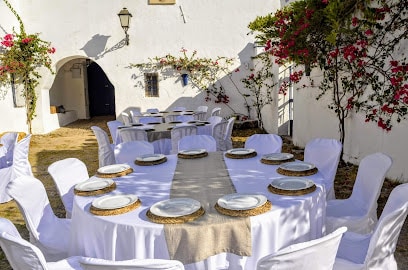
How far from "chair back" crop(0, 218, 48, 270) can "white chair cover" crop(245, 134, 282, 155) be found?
8.98ft

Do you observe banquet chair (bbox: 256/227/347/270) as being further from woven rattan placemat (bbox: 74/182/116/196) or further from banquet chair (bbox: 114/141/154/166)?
banquet chair (bbox: 114/141/154/166)

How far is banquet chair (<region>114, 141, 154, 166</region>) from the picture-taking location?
3.85 metres

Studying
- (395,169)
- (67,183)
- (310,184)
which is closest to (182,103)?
(395,169)

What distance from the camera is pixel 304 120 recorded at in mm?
7324

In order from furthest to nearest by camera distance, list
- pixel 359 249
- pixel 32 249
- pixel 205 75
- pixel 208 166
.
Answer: pixel 205 75
pixel 208 166
pixel 359 249
pixel 32 249

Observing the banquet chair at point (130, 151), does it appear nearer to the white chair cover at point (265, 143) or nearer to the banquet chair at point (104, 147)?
the white chair cover at point (265, 143)

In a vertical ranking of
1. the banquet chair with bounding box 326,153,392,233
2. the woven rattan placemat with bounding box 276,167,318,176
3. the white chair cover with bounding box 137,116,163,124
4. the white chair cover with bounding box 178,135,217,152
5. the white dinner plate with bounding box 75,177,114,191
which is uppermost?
the white chair cover with bounding box 137,116,163,124

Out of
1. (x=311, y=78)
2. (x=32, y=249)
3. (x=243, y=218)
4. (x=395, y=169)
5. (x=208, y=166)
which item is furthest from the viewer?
(x=311, y=78)

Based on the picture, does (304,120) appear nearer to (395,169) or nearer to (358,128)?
(358,128)

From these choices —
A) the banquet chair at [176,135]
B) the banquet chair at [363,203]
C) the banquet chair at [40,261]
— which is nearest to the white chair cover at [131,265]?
the banquet chair at [40,261]

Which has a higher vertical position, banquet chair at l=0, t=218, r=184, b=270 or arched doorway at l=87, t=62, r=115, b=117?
arched doorway at l=87, t=62, r=115, b=117

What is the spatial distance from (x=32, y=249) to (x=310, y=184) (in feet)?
5.58

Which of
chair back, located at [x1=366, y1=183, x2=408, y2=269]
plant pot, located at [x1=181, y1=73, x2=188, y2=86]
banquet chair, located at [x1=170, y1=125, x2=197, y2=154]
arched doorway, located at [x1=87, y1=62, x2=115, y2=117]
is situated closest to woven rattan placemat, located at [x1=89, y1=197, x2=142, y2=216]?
chair back, located at [x1=366, y1=183, x2=408, y2=269]

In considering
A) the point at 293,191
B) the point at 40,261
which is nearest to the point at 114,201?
the point at 40,261
